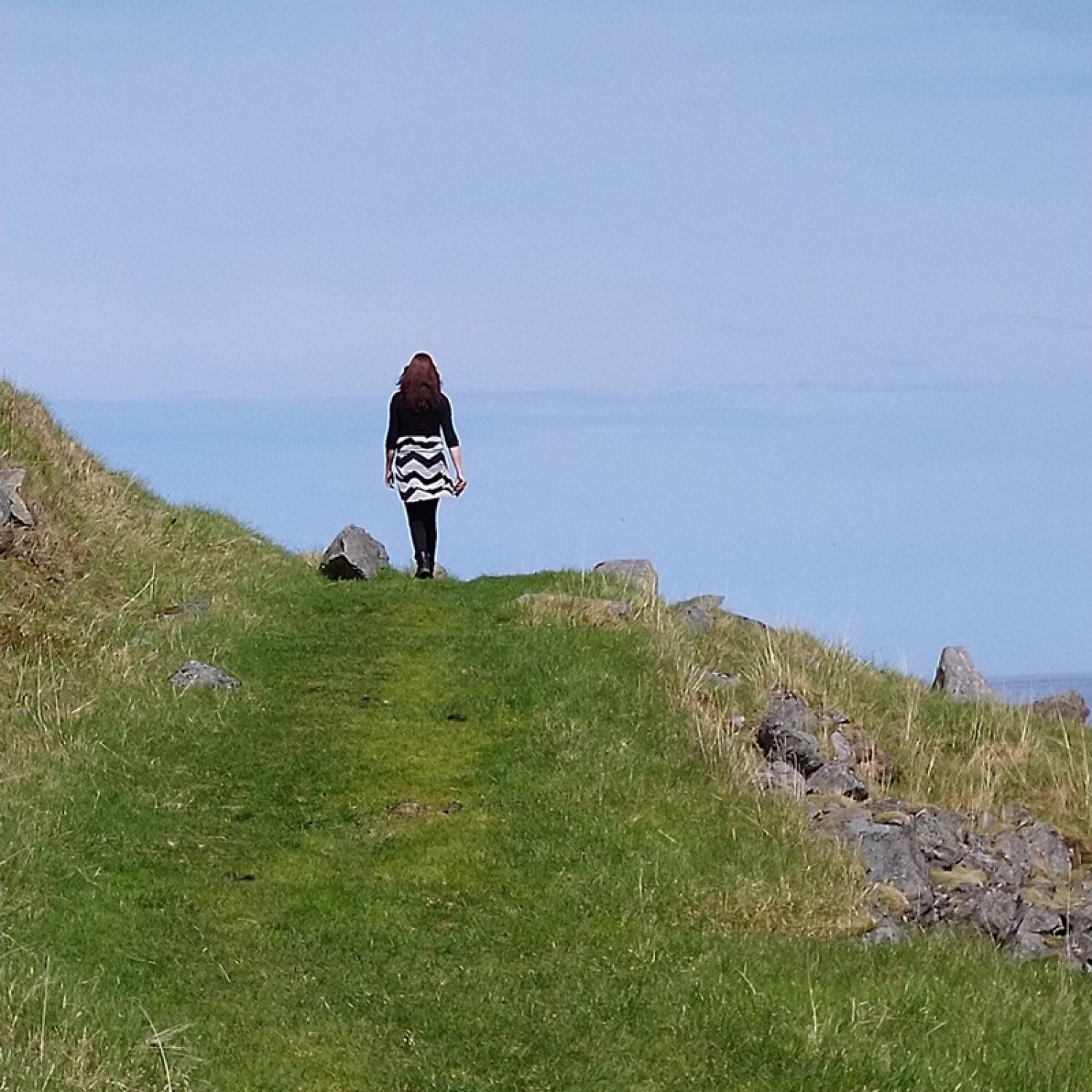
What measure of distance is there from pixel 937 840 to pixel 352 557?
13503 mm

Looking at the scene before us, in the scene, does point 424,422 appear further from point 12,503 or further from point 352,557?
point 12,503

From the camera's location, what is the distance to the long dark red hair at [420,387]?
29.0m

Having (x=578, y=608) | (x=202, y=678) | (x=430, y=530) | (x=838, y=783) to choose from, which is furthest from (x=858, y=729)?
(x=202, y=678)

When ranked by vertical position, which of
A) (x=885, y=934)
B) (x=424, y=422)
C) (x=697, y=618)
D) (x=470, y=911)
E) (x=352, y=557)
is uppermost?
(x=424, y=422)

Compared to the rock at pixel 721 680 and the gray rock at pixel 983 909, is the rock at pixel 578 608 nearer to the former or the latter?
the rock at pixel 721 680

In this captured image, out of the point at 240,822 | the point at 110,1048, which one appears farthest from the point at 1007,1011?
the point at 240,822

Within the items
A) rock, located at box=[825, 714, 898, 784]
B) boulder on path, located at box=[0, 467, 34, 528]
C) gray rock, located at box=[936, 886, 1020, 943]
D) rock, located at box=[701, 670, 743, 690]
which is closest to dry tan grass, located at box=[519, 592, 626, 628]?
rock, located at box=[701, 670, 743, 690]

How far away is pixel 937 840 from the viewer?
1972 centimetres

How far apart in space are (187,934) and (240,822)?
3.03 metres

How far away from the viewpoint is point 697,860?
16.3m

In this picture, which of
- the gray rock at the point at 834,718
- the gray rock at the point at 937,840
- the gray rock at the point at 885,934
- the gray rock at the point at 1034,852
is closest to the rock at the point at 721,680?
the gray rock at the point at 834,718

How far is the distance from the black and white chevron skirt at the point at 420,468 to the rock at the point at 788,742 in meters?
8.66

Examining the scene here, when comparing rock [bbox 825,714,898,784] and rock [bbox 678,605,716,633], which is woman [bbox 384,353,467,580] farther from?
rock [bbox 825,714,898,784]

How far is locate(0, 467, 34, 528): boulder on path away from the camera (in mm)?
25625
